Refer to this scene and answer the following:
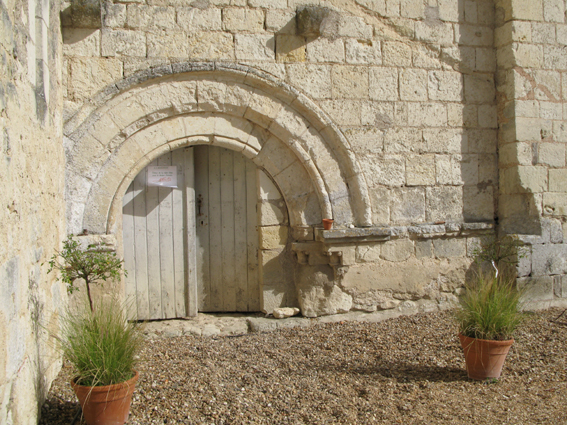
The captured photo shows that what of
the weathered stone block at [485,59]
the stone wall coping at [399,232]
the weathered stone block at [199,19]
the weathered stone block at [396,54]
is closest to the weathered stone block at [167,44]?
the weathered stone block at [199,19]

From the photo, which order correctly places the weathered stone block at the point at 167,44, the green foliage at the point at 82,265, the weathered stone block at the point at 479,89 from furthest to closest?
the weathered stone block at the point at 479,89, the weathered stone block at the point at 167,44, the green foliage at the point at 82,265

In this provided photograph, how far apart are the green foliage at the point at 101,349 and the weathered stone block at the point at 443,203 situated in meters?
3.14

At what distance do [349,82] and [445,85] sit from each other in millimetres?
1027

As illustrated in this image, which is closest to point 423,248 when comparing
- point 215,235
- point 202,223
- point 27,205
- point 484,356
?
point 484,356

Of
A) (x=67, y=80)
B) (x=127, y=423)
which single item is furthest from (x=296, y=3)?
(x=127, y=423)

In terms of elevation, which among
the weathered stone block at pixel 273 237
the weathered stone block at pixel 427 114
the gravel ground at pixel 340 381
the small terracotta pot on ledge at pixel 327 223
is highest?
the weathered stone block at pixel 427 114

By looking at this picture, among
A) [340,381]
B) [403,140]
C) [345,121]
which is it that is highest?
[345,121]

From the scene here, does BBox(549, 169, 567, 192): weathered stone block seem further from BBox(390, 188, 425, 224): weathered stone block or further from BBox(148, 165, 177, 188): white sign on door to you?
BBox(148, 165, 177, 188): white sign on door

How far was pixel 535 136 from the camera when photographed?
15.3 ft

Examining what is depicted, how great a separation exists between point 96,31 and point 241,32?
4.08 feet

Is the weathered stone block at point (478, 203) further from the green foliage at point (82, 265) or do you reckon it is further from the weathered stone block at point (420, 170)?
the green foliage at point (82, 265)

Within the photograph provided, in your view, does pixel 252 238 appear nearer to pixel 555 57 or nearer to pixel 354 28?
pixel 354 28

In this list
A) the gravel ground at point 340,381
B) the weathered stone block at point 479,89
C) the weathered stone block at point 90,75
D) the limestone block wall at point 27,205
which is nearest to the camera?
the limestone block wall at point 27,205

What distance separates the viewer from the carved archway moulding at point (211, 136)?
12.8 feet
